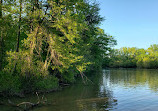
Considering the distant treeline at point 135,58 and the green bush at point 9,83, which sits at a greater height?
the distant treeline at point 135,58

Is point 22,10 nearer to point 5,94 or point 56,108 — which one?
point 5,94

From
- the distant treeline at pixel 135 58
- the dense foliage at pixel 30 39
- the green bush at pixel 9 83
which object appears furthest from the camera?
the distant treeline at pixel 135 58

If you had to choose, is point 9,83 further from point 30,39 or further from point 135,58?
point 135,58

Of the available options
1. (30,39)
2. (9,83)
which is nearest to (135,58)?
(30,39)

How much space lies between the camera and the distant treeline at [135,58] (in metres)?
98.2

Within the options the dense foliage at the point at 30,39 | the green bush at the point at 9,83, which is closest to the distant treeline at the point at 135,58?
the dense foliage at the point at 30,39

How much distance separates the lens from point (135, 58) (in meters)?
117

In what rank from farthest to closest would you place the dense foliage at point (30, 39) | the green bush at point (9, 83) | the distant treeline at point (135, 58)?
the distant treeline at point (135, 58), the dense foliage at point (30, 39), the green bush at point (9, 83)

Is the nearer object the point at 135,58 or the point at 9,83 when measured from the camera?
the point at 9,83

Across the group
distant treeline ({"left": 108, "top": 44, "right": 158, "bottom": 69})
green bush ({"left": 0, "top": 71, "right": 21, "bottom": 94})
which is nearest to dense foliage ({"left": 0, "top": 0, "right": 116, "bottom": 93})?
green bush ({"left": 0, "top": 71, "right": 21, "bottom": 94})

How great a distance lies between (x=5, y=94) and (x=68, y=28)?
31.2ft

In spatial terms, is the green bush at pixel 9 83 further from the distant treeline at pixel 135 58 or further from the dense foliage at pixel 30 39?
the distant treeline at pixel 135 58

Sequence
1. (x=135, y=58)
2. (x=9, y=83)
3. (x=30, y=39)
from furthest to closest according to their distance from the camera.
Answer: (x=135, y=58) < (x=30, y=39) < (x=9, y=83)

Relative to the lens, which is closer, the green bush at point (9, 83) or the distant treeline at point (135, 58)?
the green bush at point (9, 83)
